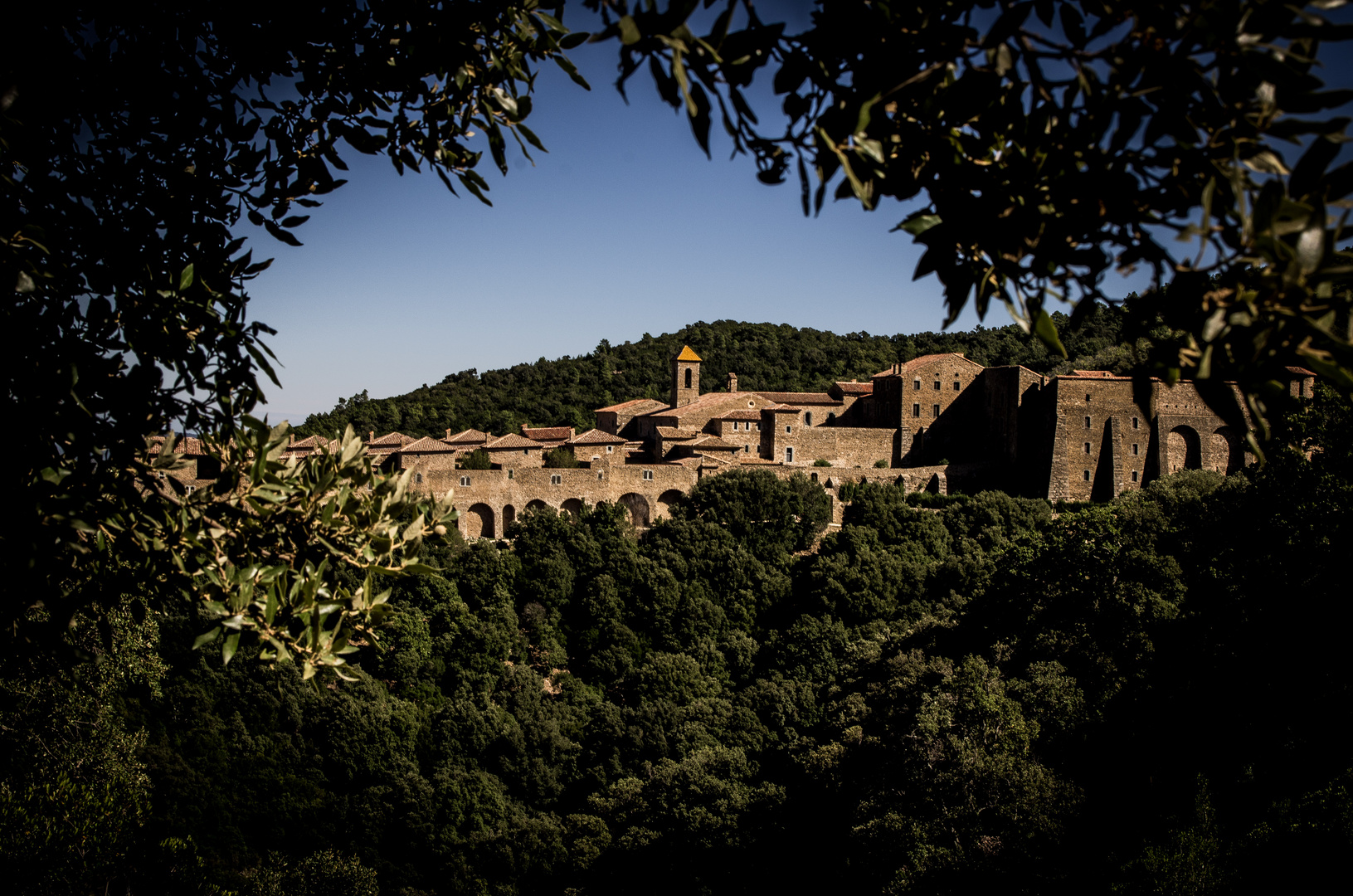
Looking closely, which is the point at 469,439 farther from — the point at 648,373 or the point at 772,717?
the point at 648,373

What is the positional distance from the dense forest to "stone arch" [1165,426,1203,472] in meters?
4.27

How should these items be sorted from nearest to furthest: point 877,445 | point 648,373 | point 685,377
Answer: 1. point 877,445
2. point 685,377
3. point 648,373

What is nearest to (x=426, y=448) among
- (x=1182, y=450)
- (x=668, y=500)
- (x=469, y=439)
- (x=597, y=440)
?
(x=469, y=439)

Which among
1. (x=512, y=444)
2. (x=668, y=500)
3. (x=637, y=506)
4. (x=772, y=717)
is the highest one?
(x=512, y=444)

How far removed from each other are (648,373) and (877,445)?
94.9 feet

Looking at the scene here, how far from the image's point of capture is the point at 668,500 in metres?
33.2

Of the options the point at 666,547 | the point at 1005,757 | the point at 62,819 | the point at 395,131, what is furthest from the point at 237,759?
the point at 395,131

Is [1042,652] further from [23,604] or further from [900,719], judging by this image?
[23,604]

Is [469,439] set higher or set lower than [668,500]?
higher

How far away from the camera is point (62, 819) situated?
11000mm

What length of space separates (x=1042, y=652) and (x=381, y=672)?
17.9 meters

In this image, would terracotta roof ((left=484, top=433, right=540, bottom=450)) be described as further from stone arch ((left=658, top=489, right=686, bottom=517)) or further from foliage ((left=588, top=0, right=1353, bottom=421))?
foliage ((left=588, top=0, right=1353, bottom=421))

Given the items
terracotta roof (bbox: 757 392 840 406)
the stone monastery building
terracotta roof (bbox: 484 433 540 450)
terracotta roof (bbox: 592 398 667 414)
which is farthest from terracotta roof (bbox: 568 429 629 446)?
terracotta roof (bbox: 757 392 840 406)

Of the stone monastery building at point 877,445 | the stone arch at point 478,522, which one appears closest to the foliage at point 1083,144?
the stone monastery building at point 877,445
